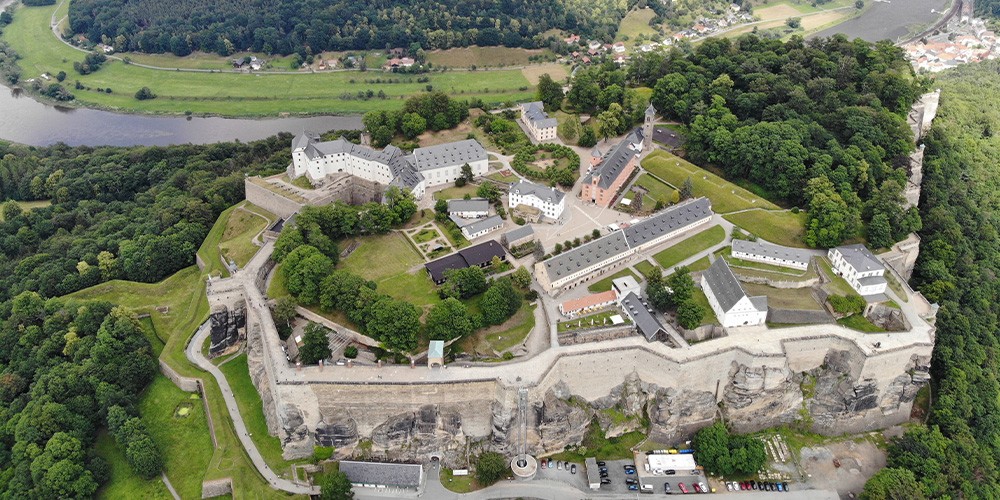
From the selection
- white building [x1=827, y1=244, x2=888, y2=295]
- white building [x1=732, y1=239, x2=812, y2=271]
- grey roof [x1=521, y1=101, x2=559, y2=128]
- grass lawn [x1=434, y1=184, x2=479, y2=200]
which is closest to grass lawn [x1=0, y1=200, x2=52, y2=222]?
grass lawn [x1=434, y1=184, x2=479, y2=200]

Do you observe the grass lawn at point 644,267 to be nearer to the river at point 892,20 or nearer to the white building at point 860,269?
the white building at point 860,269

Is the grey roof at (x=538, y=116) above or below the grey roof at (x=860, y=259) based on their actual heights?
below

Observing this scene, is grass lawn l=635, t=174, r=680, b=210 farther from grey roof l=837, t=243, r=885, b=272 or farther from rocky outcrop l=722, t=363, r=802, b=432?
rocky outcrop l=722, t=363, r=802, b=432

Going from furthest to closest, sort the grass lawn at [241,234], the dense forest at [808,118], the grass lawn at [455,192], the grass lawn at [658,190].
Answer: the grass lawn at [455,192]
the grass lawn at [658,190]
the grass lawn at [241,234]
the dense forest at [808,118]

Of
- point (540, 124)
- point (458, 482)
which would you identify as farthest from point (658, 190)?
point (458, 482)

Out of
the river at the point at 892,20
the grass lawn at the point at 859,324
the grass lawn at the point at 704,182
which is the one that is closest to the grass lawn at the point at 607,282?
the grass lawn at the point at 704,182

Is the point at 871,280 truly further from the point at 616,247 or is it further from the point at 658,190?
the point at 658,190
